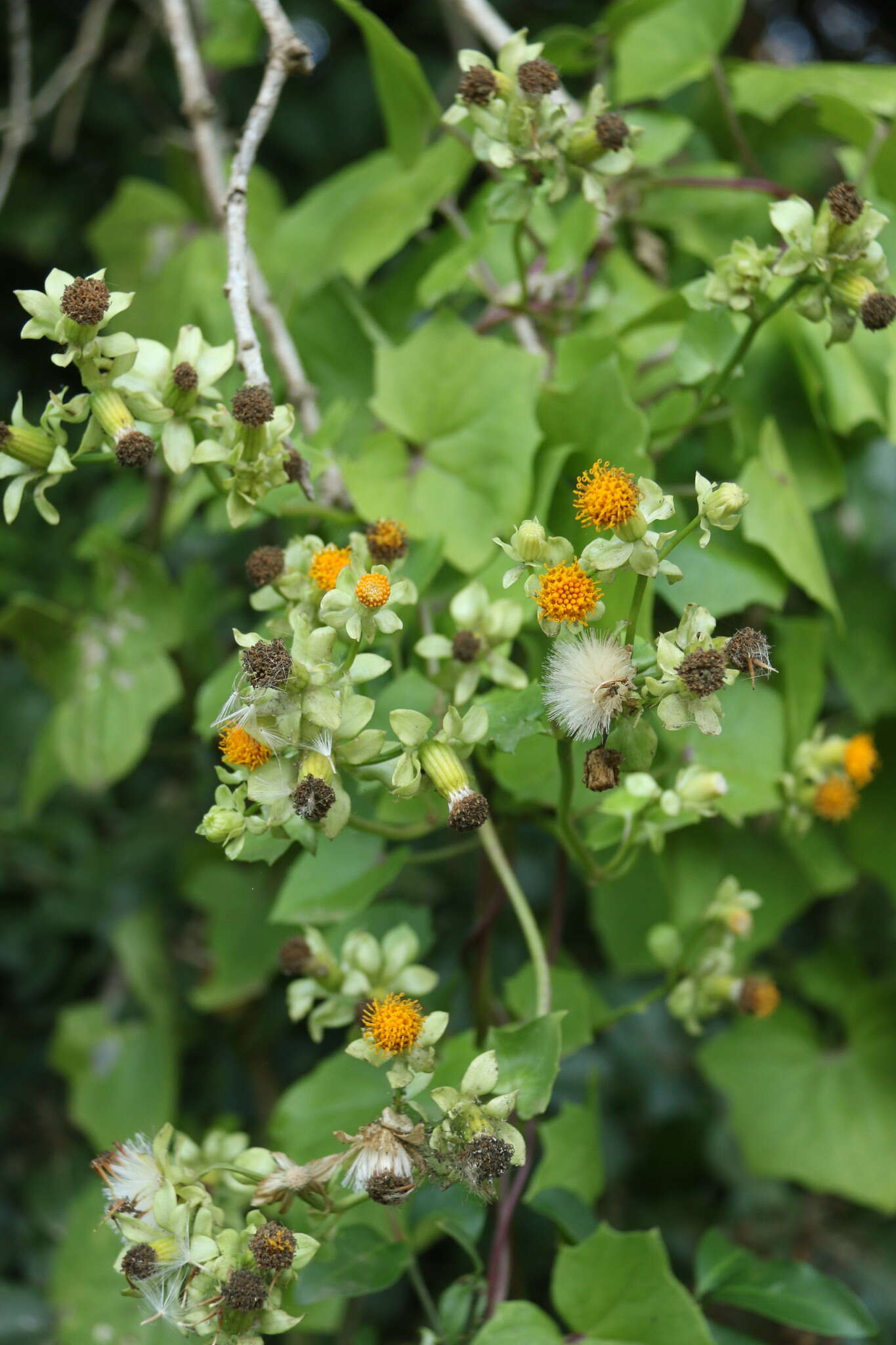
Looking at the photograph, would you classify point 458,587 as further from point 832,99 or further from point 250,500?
point 832,99

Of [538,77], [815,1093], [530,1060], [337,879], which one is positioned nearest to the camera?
[530,1060]

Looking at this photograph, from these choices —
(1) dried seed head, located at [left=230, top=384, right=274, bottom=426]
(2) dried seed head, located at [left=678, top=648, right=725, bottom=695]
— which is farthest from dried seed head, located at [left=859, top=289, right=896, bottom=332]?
(1) dried seed head, located at [left=230, top=384, right=274, bottom=426]

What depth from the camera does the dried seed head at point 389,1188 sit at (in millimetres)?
598

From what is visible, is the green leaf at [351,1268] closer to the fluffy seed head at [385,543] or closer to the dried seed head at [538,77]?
the fluffy seed head at [385,543]

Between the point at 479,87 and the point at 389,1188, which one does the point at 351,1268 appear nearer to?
the point at 389,1188

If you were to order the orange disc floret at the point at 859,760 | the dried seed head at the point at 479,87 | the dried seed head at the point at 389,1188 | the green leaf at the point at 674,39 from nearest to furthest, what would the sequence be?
the dried seed head at the point at 389,1188 < the dried seed head at the point at 479,87 < the orange disc floret at the point at 859,760 < the green leaf at the point at 674,39

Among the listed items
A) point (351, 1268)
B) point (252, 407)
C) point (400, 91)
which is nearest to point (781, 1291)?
point (351, 1268)

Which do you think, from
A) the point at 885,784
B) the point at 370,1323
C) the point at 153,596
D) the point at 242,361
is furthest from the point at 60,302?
the point at 370,1323

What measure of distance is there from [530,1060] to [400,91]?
1.00 meters

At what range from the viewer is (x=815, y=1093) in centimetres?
132

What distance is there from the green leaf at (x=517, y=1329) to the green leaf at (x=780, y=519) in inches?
24.5

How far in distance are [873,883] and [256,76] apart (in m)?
1.67

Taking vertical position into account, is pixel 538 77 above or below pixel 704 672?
above

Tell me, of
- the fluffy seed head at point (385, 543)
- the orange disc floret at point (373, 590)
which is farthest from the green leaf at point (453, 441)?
the orange disc floret at point (373, 590)
